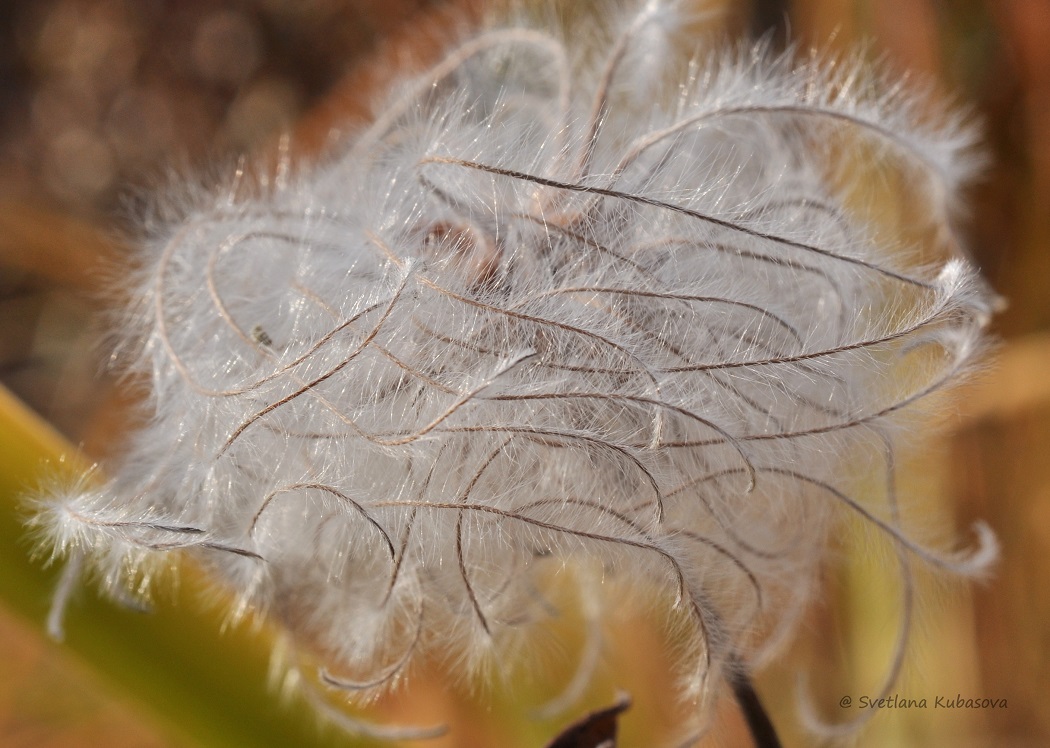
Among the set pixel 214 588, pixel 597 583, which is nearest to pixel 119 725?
pixel 214 588

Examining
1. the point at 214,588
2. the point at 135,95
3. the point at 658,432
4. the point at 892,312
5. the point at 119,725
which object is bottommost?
the point at 119,725

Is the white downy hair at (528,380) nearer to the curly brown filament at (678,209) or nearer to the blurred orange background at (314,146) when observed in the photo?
the curly brown filament at (678,209)

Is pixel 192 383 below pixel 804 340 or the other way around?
below

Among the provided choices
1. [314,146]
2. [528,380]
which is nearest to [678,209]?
[528,380]

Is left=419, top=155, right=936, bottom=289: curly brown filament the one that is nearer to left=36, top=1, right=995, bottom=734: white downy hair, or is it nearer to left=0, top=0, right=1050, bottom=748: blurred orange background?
left=36, top=1, right=995, bottom=734: white downy hair

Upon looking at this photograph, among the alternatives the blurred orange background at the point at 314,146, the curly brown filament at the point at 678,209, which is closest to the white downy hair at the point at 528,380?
the curly brown filament at the point at 678,209

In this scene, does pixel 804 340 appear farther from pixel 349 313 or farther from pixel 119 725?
pixel 119 725

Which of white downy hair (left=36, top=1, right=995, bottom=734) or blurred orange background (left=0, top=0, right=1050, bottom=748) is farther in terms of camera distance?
blurred orange background (left=0, top=0, right=1050, bottom=748)

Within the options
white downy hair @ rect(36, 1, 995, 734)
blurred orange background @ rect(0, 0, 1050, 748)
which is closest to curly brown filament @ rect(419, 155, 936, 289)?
white downy hair @ rect(36, 1, 995, 734)
